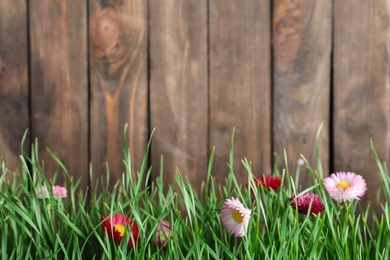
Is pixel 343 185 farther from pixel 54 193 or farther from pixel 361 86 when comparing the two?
pixel 54 193

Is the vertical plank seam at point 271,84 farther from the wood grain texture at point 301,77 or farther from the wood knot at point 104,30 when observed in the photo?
the wood knot at point 104,30

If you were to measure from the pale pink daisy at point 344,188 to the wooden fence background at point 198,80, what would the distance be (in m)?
0.28

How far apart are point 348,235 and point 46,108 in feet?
3.21

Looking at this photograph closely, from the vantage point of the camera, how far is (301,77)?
8.02 feet

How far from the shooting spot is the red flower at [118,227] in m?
1.91

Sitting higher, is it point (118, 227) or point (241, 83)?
point (241, 83)

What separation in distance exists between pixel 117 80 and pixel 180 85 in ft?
0.62

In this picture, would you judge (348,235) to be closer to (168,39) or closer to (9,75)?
(168,39)

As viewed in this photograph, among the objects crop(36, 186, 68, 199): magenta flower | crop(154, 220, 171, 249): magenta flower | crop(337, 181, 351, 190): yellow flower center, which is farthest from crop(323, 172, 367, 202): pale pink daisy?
crop(36, 186, 68, 199): magenta flower

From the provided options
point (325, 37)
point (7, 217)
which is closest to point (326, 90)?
point (325, 37)

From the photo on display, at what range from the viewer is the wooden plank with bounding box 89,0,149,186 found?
2.45 m

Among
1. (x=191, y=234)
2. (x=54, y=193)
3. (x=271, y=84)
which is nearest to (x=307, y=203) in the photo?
(x=191, y=234)

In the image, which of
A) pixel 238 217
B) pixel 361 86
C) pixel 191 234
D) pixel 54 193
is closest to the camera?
pixel 238 217

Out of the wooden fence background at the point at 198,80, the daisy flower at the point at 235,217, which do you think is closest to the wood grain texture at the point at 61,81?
the wooden fence background at the point at 198,80
